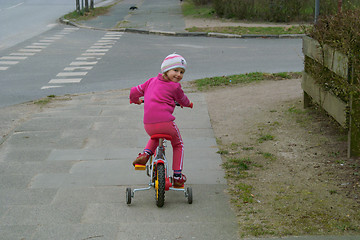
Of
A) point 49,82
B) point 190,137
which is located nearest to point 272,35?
point 49,82

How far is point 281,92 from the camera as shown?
37.2ft

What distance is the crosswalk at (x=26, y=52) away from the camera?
652 inches

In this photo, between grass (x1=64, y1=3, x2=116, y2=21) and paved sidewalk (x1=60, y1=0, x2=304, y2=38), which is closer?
paved sidewalk (x1=60, y1=0, x2=304, y2=38)

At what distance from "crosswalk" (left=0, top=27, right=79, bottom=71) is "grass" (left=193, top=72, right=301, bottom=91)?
5832 mm

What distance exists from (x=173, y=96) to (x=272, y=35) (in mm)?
16331

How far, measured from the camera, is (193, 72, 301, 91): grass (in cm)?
1264

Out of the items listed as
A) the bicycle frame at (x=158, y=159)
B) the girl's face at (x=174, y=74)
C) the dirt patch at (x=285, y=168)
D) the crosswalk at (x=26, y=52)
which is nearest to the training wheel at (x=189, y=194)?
the bicycle frame at (x=158, y=159)

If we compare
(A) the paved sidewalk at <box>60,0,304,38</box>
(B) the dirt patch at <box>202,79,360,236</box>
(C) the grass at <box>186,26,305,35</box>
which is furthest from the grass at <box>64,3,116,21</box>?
(B) the dirt patch at <box>202,79,360,236</box>

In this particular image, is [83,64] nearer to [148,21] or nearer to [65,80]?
[65,80]

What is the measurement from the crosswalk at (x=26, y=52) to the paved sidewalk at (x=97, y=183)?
709cm

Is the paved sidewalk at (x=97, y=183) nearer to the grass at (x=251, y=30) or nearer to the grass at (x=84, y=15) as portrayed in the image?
the grass at (x=251, y=30)

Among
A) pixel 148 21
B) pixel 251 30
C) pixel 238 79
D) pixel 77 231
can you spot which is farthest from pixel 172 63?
pixel 148 21

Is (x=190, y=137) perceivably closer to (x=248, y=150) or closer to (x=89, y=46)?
(x=248, y=150)

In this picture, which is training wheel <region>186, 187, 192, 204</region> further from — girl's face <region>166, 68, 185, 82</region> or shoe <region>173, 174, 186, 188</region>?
girl's face <region>166, 68, 185, 82</region>
